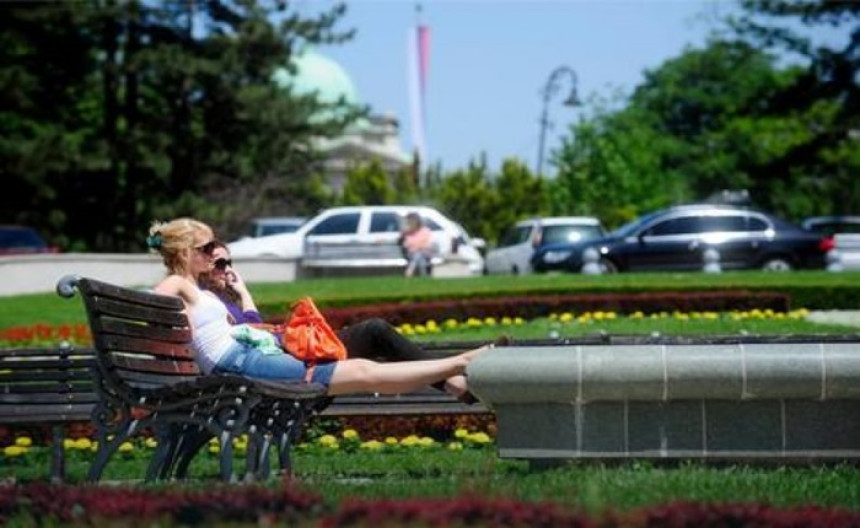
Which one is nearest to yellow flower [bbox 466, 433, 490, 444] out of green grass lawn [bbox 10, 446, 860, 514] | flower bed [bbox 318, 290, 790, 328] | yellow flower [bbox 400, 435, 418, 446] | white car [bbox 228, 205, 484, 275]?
yellow flower [bbox 400, 435, 418, 446]

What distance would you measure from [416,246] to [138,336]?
21718mm

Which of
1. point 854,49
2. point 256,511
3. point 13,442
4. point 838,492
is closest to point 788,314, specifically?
point 13,442

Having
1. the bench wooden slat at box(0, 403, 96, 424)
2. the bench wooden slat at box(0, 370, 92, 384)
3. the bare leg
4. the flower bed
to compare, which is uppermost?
the bare leg

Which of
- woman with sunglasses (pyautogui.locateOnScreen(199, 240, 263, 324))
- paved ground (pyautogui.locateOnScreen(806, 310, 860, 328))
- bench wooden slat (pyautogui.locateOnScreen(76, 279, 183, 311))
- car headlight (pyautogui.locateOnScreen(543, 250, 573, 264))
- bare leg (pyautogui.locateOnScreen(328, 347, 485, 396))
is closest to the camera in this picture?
bench wooden slat (pyautogui.locateOnScreen(76, 279, 183, 311))

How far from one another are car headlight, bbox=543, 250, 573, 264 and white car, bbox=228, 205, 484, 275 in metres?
1.52

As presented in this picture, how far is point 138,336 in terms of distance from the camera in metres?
7.71

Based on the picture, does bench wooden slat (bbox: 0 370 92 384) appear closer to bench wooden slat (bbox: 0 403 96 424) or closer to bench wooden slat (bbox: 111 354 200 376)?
bench wooden slat (bbox: 0 403 96 424)

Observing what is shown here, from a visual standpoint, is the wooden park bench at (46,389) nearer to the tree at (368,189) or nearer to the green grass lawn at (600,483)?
the green grass lawn at (600,483)

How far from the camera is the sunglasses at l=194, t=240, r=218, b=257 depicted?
27.0 ft

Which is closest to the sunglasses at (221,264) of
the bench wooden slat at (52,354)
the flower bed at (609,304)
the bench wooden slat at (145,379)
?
the bench wooden slat at (145,379)

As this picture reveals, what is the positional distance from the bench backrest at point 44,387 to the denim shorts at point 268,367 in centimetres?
203

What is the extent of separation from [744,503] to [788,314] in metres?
14.1

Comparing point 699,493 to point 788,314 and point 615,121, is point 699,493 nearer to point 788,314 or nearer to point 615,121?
point 788,314

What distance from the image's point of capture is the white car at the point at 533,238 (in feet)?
120
